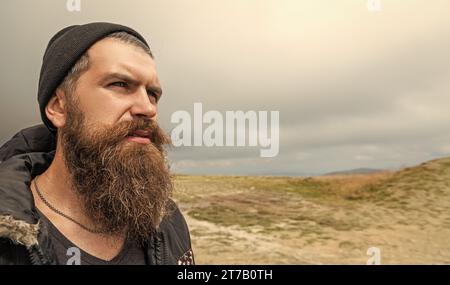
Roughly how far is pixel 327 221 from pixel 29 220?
120 feet

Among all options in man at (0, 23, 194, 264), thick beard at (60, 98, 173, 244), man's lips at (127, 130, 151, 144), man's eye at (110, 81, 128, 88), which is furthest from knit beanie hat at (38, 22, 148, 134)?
man's lips at (127, 130, 151, 144)

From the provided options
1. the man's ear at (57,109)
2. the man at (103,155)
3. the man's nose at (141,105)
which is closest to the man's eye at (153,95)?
the man at (103,155)

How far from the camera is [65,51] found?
2914 mm

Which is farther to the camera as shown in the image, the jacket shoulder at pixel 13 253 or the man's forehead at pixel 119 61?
the man's forehead at pixel 119 61

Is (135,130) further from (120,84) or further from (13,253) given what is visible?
(13,253)

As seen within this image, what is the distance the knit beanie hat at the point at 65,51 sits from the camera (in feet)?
9.52

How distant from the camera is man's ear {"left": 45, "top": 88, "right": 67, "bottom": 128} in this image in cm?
301

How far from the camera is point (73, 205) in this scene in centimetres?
285

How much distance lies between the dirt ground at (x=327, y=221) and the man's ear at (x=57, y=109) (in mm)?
1243

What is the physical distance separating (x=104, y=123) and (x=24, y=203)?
830 mm

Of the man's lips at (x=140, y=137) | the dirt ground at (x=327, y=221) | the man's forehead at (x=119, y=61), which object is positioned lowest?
the dirt ground at (x=327, y=221)

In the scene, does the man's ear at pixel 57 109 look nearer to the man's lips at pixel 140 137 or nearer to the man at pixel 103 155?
the man at pixel 103 155
